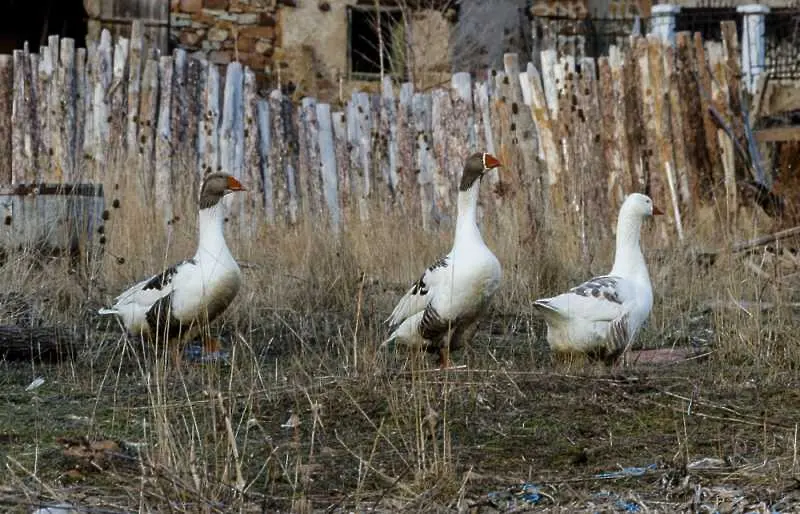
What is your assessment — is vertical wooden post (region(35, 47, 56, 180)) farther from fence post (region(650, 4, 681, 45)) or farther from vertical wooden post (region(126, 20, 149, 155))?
fence post (region(650, 4, 681, 45))

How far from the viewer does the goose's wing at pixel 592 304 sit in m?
6.62

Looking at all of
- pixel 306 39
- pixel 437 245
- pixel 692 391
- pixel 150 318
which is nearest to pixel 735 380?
pixel 692 391

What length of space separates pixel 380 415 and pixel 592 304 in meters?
1.62

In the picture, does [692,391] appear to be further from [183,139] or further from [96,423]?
[183,139]

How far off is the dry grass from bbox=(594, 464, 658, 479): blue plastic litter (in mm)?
38

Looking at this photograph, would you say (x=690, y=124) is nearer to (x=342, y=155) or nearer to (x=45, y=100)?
(x=342, y=155)

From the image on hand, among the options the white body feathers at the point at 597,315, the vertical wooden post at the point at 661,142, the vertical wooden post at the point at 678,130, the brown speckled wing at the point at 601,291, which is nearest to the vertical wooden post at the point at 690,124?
the vertical wooden post at the point at 678,130

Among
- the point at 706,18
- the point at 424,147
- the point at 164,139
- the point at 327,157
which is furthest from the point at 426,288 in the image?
the point at 706,18

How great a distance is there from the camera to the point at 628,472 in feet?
15.2

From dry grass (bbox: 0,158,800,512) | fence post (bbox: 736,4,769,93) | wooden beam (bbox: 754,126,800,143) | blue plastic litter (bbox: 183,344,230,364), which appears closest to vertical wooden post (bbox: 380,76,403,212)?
wooden beam (bbox: 754,126,800,143)

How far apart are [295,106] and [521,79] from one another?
240 cm

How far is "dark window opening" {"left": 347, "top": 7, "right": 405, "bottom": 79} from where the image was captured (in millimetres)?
17875

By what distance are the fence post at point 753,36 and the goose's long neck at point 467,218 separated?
47.1 ft

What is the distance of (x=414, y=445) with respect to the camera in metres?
4.99
